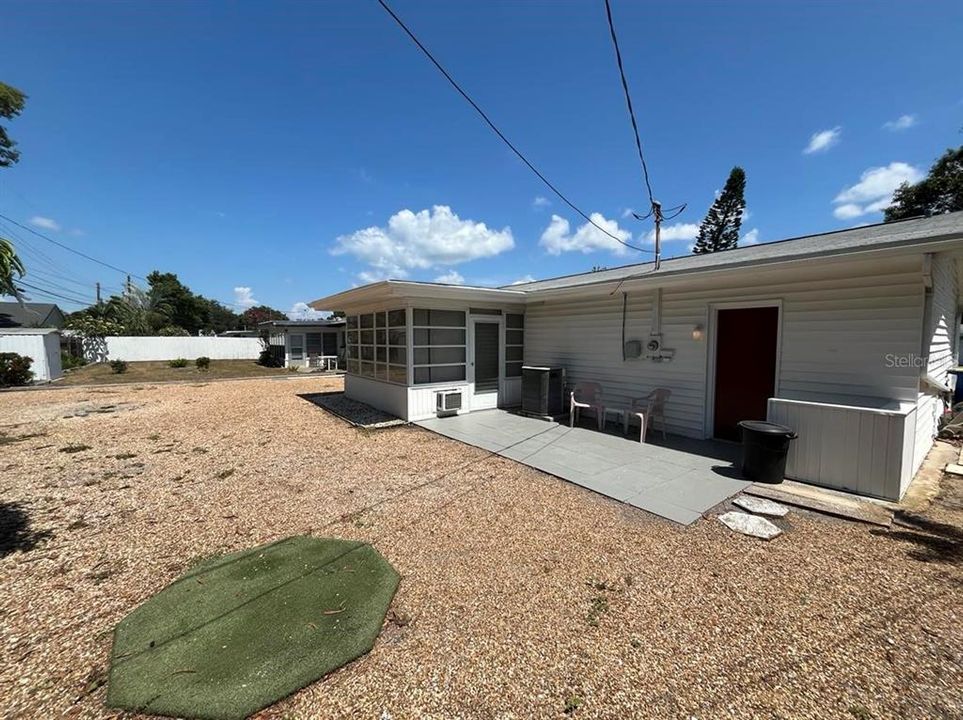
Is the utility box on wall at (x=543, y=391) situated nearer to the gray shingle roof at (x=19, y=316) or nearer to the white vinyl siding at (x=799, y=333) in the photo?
the white vinyl siding at (x=799, y=333)

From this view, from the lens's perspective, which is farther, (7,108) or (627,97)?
(7,108)

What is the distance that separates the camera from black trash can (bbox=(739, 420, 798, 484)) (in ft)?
14.5

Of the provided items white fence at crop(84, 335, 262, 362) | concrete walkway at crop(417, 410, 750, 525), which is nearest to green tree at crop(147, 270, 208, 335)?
white fence at crop(84, 335, 262, 362)

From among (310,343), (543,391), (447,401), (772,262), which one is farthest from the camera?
(310,343)

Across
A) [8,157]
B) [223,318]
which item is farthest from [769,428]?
[223,318]

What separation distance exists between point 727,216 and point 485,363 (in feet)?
85.4

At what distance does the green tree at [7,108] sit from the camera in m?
6.73

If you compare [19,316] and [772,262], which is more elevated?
[19,316]

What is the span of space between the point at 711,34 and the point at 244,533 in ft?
28.2

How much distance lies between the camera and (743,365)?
19.5 ft

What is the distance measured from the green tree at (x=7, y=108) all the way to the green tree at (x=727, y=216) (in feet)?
101

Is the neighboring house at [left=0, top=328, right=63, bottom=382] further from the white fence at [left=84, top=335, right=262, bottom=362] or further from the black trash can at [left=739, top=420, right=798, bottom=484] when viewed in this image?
the black trash can at [left=739, top=420, right=798, bottom=484]

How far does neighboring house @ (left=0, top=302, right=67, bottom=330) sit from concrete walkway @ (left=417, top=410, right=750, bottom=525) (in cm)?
3274

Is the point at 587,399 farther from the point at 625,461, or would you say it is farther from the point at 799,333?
the point at 799,333
